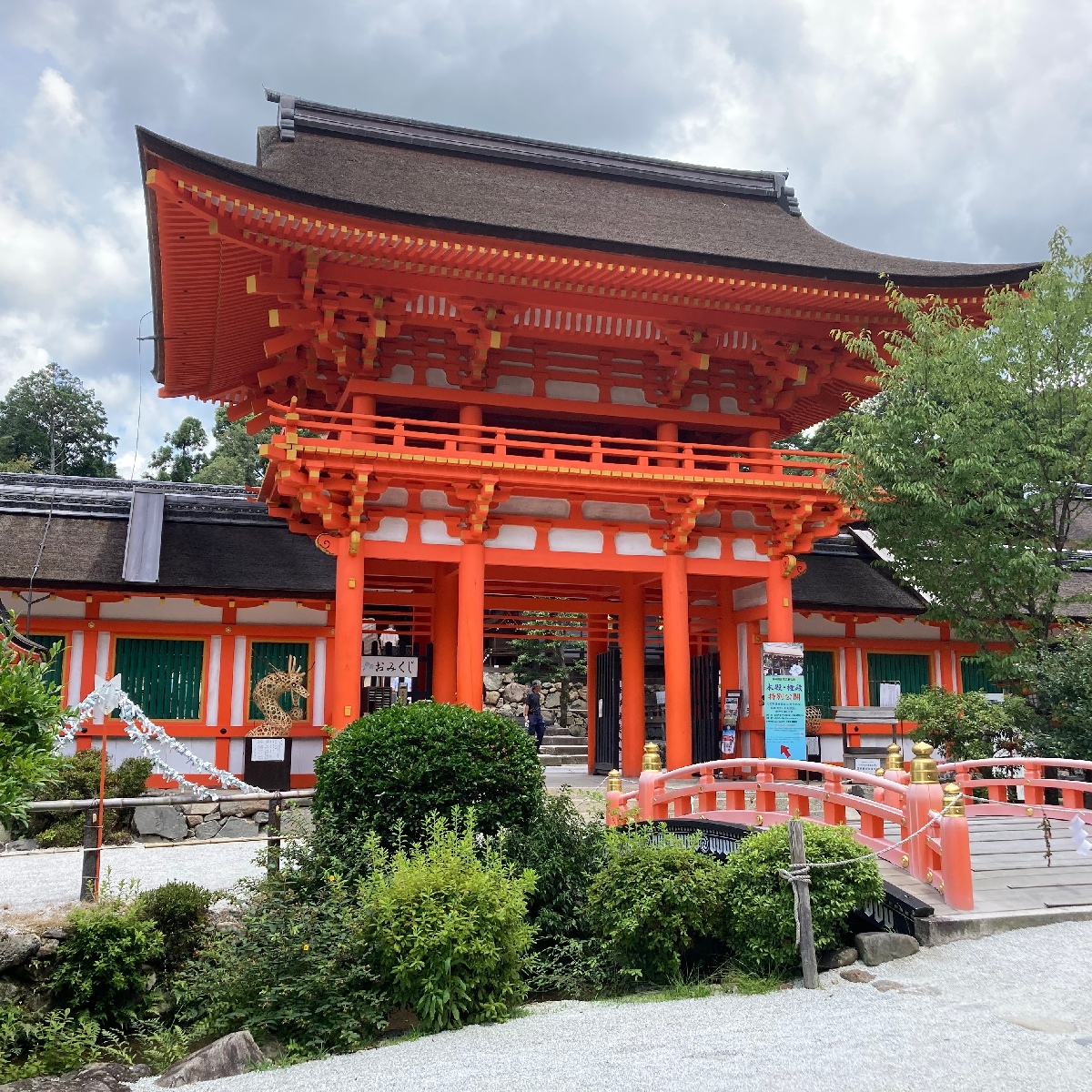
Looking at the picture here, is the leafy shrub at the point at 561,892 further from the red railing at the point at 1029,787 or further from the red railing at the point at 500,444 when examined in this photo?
the red railing at the point at 500,444

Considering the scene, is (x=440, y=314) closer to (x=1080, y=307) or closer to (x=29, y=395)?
(x=1080, y=307)

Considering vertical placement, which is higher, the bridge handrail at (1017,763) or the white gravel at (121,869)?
the bridge handrail at (1017,763)

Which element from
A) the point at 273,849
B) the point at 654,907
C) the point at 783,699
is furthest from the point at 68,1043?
the point at 783,699

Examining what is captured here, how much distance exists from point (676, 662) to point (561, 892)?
7667mm

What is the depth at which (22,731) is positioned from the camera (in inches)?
243

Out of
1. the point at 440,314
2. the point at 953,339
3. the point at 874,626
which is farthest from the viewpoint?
the point at 874,626

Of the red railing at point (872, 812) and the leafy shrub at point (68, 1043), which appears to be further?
the red railing at point (872, 812)

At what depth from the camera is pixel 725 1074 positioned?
19.0ft

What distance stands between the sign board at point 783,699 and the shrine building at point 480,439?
103 cm

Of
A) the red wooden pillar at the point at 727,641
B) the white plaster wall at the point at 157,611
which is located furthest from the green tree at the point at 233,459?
the red wooden pillar at the point at 727,641

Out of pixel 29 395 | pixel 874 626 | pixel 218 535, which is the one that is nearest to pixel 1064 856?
pixel 874 626

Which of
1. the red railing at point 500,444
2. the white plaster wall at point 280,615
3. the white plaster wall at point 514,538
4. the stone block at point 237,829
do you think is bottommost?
the stone block at point 237,829

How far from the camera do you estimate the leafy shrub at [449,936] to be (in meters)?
7.14

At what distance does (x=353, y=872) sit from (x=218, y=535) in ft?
36.7
